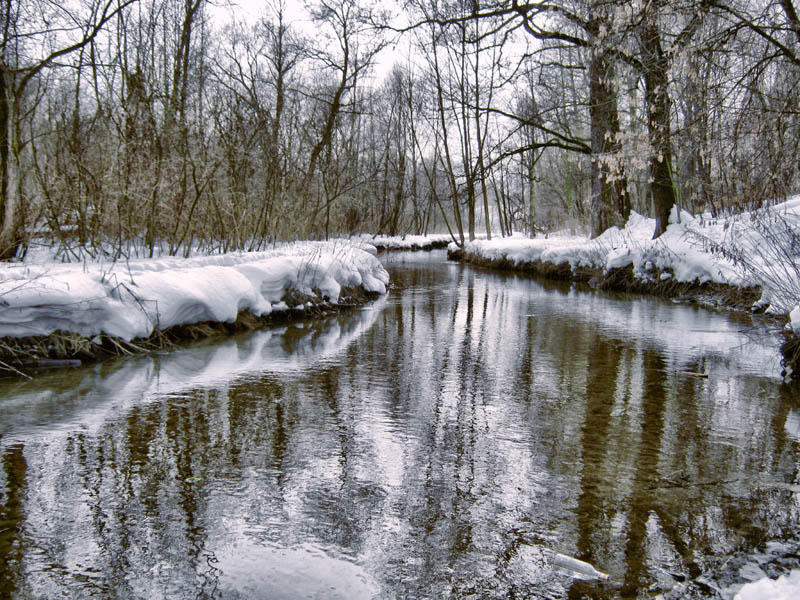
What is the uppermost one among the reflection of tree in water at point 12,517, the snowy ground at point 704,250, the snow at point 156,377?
the snowy ground at point 704,250

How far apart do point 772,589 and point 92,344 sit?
5.74 meters

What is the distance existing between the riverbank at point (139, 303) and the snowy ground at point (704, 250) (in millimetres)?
5815

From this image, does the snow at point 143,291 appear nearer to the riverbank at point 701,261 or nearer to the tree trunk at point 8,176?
the tree trunk at point 8,176

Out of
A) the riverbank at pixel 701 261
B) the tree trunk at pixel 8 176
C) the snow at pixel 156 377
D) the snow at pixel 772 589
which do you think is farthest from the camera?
the tree trunk at pixel 8 176

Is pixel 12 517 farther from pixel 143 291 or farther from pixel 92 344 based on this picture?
pixel 143 291

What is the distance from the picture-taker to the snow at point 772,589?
201 cm

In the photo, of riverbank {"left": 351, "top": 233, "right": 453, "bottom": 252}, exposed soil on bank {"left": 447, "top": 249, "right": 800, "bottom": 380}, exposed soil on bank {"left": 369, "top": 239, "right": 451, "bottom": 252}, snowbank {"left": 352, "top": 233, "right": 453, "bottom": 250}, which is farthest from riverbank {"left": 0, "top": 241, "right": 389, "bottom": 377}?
Result: exposed soil on bank {"left": 369, "top": 239, "right": 451, "bottom": 252}

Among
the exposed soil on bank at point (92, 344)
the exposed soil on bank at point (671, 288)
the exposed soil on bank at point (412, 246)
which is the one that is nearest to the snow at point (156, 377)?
the exposed soil on bank at point (92, 344)

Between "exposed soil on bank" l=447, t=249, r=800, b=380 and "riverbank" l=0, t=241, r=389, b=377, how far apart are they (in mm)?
5933

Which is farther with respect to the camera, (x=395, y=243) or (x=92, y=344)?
(x=395, y=243)

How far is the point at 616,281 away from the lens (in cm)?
1238

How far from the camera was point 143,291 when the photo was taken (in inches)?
242

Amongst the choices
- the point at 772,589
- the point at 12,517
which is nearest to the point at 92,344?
the point at 12,517

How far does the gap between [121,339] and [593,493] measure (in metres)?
4.93
